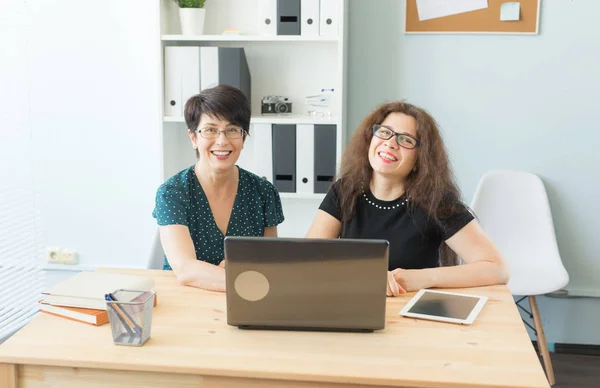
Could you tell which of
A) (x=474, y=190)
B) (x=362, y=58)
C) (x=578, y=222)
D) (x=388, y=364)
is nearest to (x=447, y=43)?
(x=362, y=58)

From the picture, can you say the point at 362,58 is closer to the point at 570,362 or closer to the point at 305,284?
the point at 570,362

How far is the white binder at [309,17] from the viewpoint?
9.89 feet

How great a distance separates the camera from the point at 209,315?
5.61 ft

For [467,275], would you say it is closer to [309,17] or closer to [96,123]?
[309,17]

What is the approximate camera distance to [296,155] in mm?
3092

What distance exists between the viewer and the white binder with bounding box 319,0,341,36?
3006 millimetres

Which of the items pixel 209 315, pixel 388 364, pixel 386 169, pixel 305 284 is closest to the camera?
pixel 388 364

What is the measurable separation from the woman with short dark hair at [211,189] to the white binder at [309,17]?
91 centimetres

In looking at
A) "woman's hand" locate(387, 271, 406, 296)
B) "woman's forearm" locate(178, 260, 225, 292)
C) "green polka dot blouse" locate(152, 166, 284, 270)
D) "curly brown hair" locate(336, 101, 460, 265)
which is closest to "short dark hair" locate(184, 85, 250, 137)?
"green polka dot blouse" locate(152, 166, 284, 270)

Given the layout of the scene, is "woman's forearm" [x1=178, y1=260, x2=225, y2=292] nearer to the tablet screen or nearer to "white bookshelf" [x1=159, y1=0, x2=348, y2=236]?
the tablet screen

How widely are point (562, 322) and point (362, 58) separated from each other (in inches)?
63.0

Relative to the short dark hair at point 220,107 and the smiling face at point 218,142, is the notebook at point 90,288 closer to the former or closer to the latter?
the smiling face at point 218,142

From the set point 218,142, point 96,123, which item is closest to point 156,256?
point 218,142

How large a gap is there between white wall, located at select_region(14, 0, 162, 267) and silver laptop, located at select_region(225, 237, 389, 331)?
206 cm
